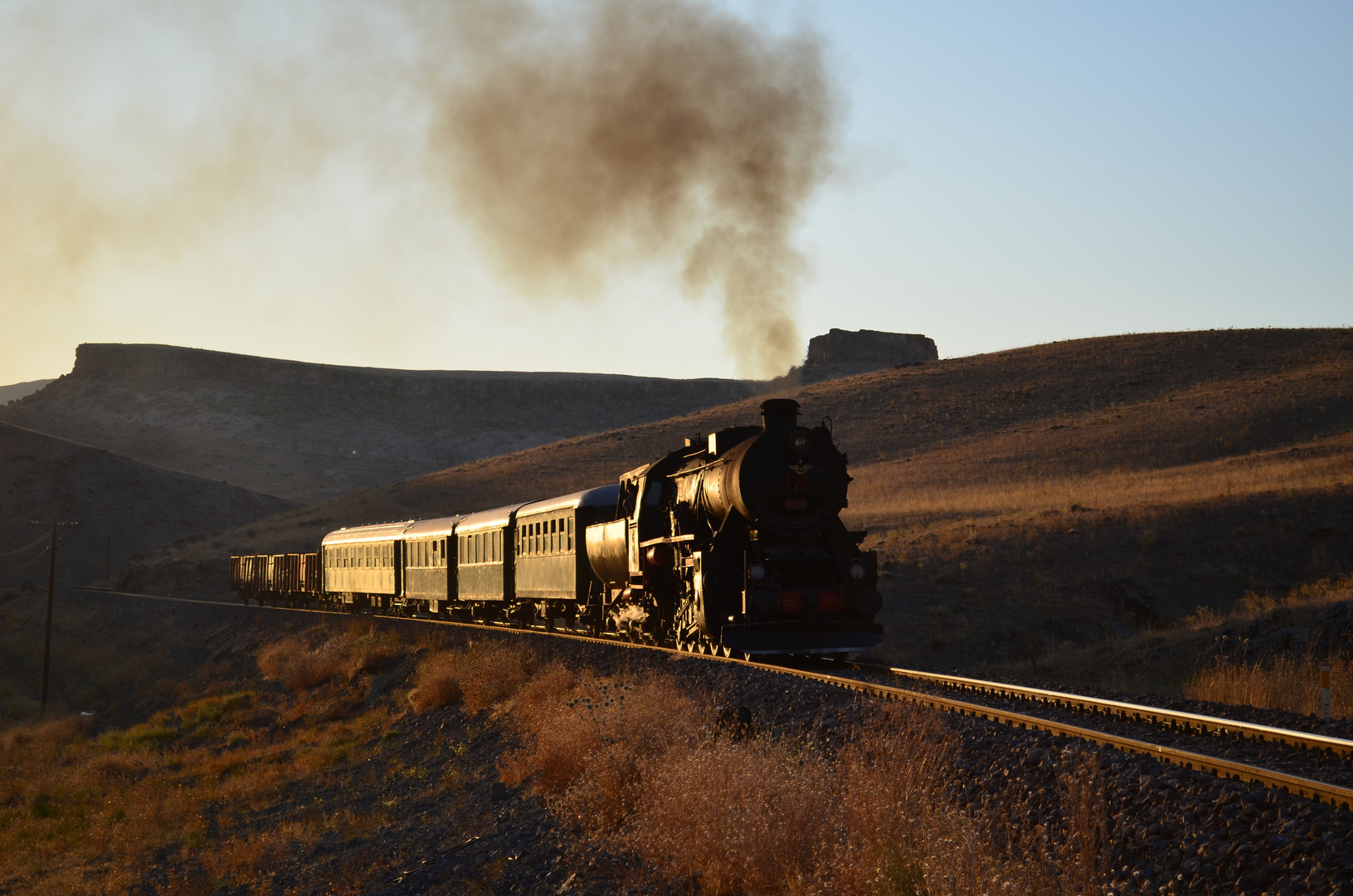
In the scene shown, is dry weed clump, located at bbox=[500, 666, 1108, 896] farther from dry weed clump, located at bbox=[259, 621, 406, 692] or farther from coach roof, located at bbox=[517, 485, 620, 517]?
dry weed clump, located at bbox=[259, 621, 406, 692]

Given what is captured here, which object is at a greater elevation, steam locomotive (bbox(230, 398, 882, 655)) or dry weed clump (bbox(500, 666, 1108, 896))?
steam locomotive (bbox(230, 398, 882, 655))

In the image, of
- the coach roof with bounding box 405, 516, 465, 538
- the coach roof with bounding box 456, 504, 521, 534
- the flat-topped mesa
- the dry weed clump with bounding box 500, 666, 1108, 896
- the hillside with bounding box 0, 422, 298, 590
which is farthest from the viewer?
the flat-topped mesa

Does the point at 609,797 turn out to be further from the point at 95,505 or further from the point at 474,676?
the point at 95,505

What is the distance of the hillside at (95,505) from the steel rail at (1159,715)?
→ 86.6 m

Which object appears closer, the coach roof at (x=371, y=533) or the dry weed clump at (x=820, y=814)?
the dry weed clump at (x=820, y=814)

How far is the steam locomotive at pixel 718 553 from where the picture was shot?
48.6 feet

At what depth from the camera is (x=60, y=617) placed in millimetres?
54031

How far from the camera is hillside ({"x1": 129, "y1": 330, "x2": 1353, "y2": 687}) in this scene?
83.9 ft

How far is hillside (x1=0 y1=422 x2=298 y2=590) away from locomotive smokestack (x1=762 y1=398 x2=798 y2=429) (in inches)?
3256

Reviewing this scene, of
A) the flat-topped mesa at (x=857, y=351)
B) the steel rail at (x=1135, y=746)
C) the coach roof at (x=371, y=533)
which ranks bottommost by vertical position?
the steel rail at (x=1135, y=746)

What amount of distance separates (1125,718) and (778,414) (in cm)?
711

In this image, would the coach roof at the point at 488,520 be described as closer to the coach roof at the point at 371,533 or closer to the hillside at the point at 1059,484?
the coach roof at the point at 371,533

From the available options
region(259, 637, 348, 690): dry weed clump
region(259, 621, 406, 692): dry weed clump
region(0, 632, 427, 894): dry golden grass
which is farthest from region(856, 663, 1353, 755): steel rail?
region(259, 637, 348, 690): dry weed clump

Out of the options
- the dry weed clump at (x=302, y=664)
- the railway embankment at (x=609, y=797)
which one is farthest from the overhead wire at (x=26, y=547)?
the railway embankment at (x=609, y=797)
